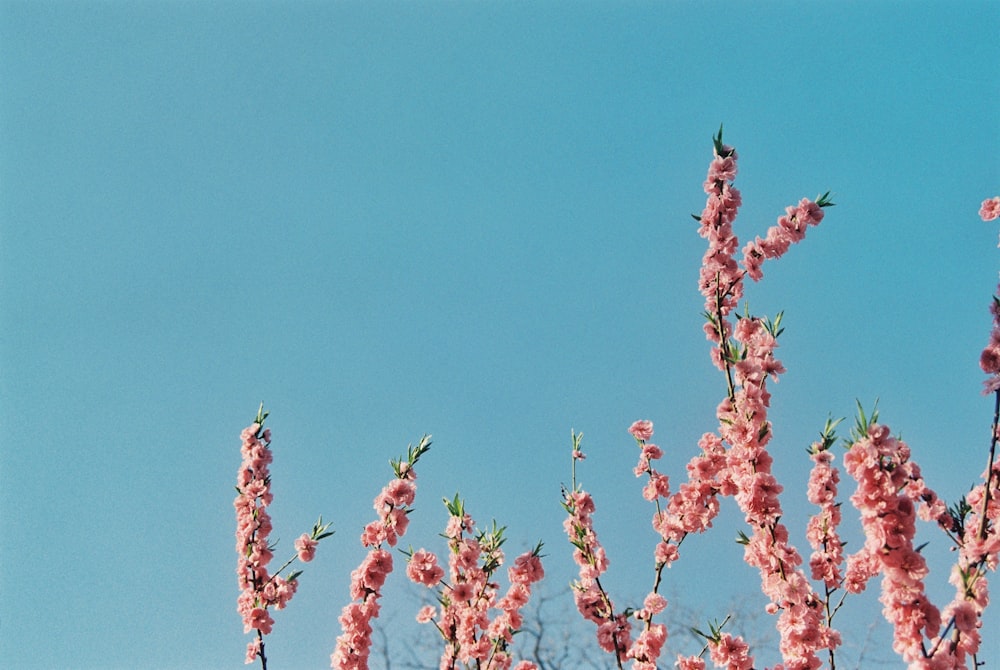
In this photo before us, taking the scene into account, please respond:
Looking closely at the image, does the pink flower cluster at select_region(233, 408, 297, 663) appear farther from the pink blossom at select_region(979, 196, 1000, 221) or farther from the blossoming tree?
the pink blossom at select_region(979, 196, 1000, 221)

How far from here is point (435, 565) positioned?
508cm

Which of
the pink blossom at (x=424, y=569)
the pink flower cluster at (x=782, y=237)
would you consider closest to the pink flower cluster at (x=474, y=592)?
the pink blossom at (x=424, y=569)

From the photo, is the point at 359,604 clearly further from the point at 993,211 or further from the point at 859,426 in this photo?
the point at 993,211

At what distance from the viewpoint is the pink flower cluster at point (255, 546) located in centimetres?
559

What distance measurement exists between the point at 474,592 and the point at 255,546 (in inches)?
73.2

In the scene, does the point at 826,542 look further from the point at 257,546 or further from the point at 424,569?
the point at 257,546

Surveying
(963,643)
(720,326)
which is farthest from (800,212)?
(963,643)

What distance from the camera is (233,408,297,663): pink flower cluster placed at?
5.59m

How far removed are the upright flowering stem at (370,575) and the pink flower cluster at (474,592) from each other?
0.23 metres

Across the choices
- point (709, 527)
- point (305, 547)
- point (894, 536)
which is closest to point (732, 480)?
point (709, 527)

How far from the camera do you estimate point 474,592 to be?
5016mm

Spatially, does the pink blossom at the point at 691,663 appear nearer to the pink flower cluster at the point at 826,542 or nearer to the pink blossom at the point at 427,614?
the pink flower cluster at the point at 826,542

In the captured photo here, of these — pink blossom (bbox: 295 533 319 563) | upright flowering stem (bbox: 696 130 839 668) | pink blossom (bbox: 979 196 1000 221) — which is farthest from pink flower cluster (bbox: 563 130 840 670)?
pink blossom (bbox: 295 533 319 563)

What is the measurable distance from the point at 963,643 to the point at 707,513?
80.4 inches
